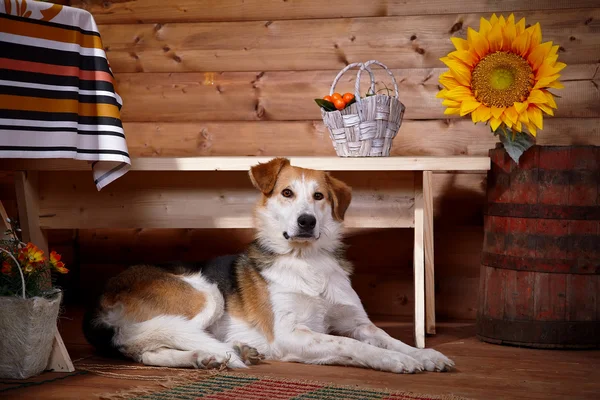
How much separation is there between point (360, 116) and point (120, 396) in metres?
1.56

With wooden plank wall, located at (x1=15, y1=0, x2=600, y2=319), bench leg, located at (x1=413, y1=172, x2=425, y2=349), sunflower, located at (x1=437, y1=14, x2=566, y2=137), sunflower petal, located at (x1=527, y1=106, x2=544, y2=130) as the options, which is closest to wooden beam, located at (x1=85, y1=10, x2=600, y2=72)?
wooden plank wall, located at (x1=15, y1=0, x2=600, y2=319)

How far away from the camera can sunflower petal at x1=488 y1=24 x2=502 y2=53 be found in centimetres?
308

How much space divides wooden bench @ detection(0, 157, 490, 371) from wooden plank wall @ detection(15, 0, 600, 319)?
20.6 inches

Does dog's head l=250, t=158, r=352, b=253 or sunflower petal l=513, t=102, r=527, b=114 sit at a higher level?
sunflower petal l=513, t=102, r=527, b=114

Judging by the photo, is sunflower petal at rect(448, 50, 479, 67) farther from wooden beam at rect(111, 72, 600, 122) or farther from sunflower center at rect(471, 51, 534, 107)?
wooden beam at rect(111, 72, 600, 122)

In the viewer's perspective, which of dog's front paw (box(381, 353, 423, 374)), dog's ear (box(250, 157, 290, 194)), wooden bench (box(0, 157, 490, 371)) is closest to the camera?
dog's front paw (box(381, 353, 423, 374))

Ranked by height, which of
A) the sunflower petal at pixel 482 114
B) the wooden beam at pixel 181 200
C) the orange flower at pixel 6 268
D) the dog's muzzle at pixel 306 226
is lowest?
the orange flower at pixel 6 268

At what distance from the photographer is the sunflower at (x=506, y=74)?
9.99 ft

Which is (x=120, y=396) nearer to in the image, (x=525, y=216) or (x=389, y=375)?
(x=389, y=375)

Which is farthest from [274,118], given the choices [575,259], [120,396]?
[120,396]

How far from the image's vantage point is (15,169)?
3318 mm

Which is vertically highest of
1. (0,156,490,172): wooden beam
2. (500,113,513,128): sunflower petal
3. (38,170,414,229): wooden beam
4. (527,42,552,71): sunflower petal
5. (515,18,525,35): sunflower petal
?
(515,18,525,35): sunflower petal

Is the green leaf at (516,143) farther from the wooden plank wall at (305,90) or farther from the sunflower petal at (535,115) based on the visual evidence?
the wooden plank wall at (305,90)

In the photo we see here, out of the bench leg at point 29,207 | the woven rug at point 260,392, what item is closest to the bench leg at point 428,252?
the woven rug at point 260,392
